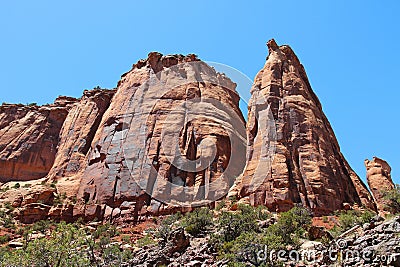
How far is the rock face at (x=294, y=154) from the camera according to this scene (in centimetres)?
4056

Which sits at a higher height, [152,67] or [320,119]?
[152,67]

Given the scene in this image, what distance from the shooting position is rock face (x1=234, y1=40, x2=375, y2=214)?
4056cm

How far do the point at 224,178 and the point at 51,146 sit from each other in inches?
1404

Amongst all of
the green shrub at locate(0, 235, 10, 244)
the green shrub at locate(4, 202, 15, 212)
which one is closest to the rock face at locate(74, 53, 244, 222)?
the green shrub at locate(4, 202, 15, 212)

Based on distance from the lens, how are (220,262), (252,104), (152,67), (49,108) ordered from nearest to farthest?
(220,262)
(252,104)
(152,67)
(49,108)

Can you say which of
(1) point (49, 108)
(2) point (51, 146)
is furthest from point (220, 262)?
(1) point (49, 108)

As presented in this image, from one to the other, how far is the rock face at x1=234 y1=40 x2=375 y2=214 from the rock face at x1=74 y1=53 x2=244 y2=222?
6.87 metres

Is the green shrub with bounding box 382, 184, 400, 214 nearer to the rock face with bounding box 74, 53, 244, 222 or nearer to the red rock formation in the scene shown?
the rock face with bounding box 74, 53, 244, 222

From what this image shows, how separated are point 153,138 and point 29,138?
1131 inches

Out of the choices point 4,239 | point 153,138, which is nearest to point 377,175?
point 153,138

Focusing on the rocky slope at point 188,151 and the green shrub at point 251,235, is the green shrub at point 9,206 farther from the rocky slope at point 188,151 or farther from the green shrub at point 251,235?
the green shrub at point 251,235

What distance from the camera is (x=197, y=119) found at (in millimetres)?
54781

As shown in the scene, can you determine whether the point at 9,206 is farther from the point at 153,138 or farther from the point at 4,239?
the point at 153,138

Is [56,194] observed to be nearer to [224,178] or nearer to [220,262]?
[224,178]
